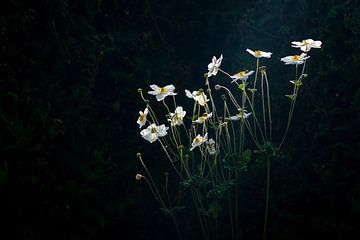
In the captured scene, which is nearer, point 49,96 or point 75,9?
point 49,96

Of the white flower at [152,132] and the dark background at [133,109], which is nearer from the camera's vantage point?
the white flower at [152,132]

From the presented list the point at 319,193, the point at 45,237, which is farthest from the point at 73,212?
the point at 319,193

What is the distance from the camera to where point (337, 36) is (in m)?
2.98

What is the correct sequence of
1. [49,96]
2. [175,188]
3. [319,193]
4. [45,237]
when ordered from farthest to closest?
[175,188] < [319,193] < [49,96] < [45,237]

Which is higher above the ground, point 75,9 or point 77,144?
point 75,9

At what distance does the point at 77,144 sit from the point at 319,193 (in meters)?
1.34

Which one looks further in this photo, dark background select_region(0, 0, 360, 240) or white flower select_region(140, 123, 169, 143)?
dark background select_region(0, 0, 360, 240)

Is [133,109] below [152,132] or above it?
below

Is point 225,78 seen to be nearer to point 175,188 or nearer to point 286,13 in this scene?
point 286,13

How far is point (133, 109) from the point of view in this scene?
3082mm

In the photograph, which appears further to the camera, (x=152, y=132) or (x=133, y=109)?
(x=133, y=109)

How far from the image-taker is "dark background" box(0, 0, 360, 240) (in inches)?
102

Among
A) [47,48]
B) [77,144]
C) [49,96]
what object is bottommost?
[77,144]

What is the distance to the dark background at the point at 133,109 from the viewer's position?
258cm
